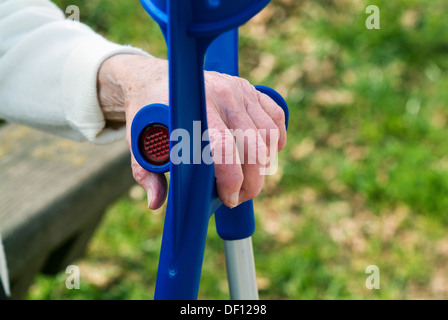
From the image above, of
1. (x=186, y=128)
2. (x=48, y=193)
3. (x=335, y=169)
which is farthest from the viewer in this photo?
(x=335, y=169)

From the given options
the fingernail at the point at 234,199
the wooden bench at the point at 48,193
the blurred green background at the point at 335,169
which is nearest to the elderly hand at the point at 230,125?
the fingernail at the point at 234,199

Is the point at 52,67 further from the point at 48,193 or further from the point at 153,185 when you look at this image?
the point at 48,193

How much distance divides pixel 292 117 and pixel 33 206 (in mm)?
1401

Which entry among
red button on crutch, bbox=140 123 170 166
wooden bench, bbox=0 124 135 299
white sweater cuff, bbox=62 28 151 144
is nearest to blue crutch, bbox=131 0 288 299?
red button on crutch, bbox=140 123 170 166

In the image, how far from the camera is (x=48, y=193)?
1.65m

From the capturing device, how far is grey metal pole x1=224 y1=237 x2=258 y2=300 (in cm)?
86

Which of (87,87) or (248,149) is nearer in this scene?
(248,149)

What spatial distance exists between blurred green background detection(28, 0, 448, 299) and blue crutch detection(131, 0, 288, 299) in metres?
1.37

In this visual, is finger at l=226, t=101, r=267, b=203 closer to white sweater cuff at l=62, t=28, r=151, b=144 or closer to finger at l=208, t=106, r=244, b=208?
finger at l=208, t=106, r=244, b=208

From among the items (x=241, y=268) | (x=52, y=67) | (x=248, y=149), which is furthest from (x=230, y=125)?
(x=52, y=67)

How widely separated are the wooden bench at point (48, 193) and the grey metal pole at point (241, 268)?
0.82 meters

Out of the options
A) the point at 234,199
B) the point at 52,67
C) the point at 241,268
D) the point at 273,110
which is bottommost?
the point at 241,268

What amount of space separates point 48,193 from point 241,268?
92cm
